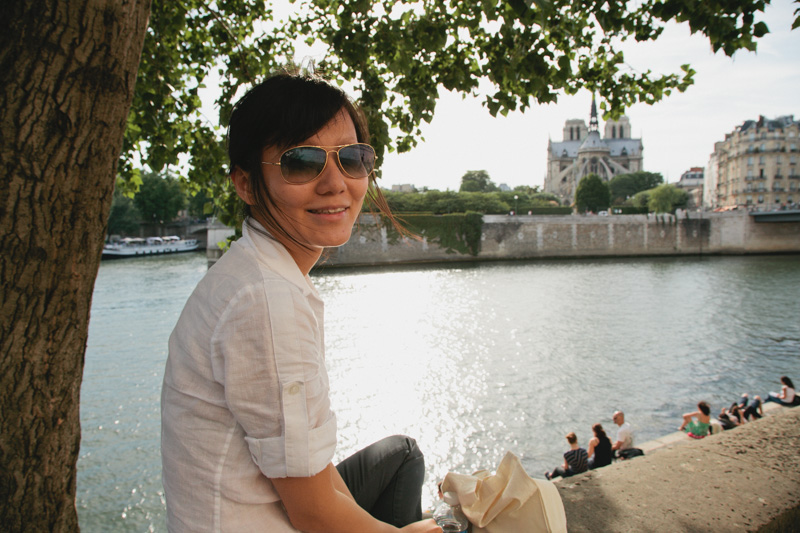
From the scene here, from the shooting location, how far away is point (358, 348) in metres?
13.0

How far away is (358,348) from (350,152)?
39.2 feet

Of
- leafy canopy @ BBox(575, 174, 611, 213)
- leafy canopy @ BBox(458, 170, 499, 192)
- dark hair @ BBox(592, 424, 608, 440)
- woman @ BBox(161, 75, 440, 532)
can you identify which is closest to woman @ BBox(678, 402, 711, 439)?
dark hair @ BBox(592, 424, 608, 440)

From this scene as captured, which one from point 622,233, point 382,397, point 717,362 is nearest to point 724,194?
point 622,233

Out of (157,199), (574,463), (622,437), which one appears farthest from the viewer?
(157,199)

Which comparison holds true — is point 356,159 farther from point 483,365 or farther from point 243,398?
point 483,365

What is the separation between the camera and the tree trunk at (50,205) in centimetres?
105

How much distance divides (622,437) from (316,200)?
21.5 feet

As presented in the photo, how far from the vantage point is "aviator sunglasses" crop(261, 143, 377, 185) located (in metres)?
1.15

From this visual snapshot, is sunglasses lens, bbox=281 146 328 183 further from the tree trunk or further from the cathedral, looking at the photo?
the cathedral

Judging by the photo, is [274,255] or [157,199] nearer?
[274,255]

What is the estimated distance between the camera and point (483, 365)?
37.9 ft

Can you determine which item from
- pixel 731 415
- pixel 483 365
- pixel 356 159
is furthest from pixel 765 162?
pixel 356 159

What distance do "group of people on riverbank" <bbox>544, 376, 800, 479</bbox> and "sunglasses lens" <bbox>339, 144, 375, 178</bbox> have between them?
5.36m

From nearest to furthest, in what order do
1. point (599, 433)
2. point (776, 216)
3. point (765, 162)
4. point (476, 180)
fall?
point (599, 433) < point (776, 216) < point (765, 162) < point (476, 180)
